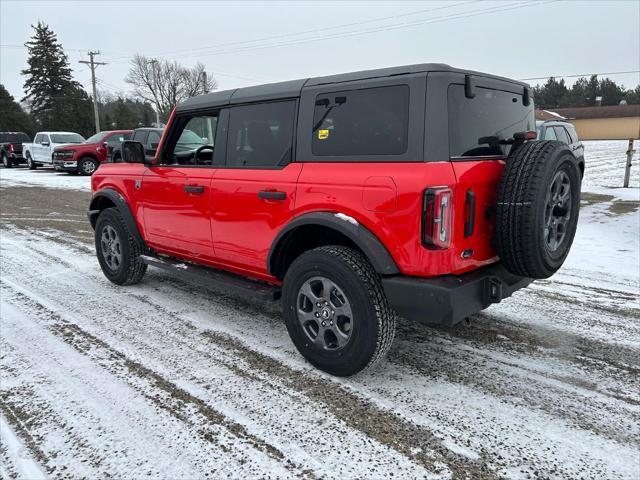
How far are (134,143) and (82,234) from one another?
4092 mm

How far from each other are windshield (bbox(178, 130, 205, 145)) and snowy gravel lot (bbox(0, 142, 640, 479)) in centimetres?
152

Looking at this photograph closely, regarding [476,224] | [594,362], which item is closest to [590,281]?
[594,362]

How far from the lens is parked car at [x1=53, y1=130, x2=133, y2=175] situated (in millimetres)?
18203

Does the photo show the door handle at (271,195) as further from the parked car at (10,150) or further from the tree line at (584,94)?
the tree line at (584,94)

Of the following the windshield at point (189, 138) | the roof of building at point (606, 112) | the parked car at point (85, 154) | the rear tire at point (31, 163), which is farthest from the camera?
the roof of building at point (606, 112)

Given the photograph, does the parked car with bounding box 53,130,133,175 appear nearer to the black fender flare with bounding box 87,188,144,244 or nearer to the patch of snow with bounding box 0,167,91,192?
the patch of snow with bounding box 0,167,91,192

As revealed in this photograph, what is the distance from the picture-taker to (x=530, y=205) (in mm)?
2623

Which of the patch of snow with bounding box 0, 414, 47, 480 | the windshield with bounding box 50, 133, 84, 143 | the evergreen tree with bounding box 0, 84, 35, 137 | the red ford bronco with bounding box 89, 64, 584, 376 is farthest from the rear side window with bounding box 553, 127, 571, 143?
the evergreen tree with bounding box 0, 84, 35, 137

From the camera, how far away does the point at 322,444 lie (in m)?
2.35

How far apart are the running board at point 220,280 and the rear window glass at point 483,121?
1.68 metres

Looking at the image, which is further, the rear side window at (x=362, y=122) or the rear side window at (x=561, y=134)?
the rear side window at (x=561, y=134)

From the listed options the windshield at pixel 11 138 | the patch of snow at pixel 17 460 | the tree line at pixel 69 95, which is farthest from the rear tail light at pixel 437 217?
the tree line at pixel 69 95

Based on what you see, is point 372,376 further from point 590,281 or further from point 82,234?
point 82,234

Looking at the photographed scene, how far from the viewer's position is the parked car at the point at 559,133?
339 inches
